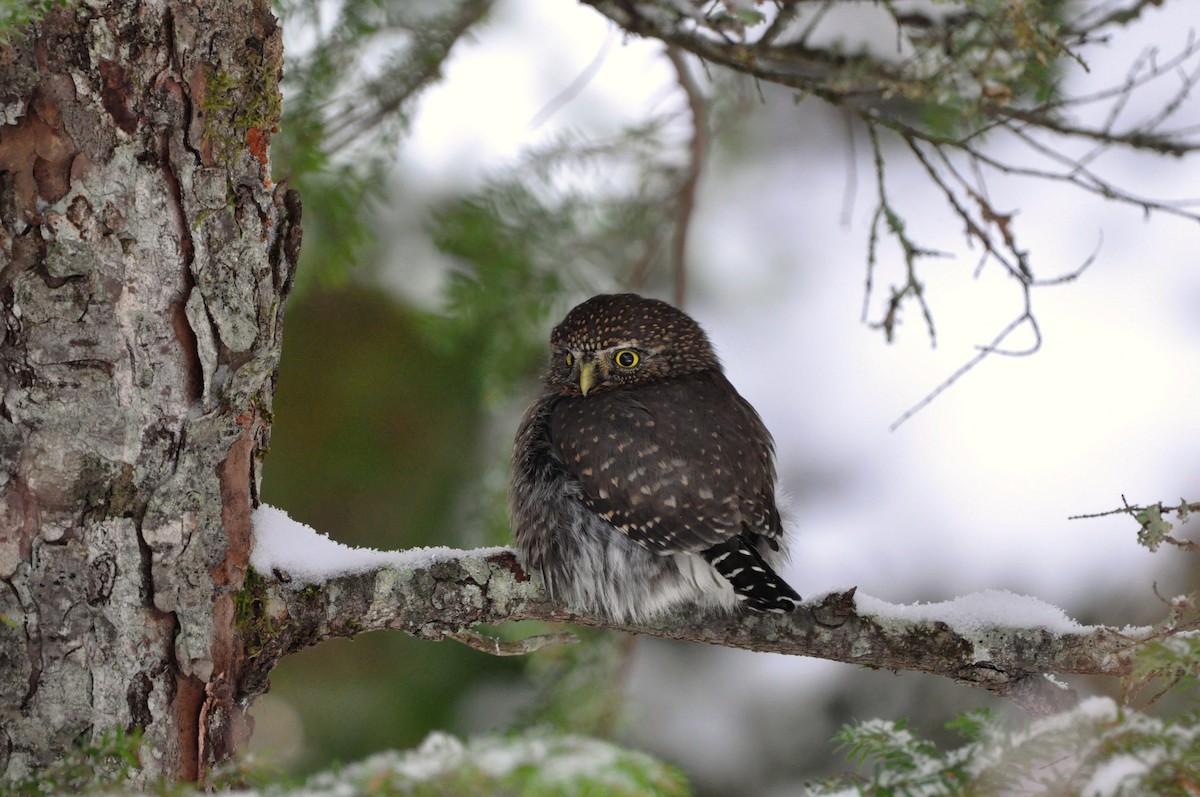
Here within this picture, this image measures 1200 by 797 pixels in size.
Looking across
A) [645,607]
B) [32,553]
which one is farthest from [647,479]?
[32,553]

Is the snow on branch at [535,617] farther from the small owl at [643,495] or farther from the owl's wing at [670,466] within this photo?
the owl's wing at [670,466]

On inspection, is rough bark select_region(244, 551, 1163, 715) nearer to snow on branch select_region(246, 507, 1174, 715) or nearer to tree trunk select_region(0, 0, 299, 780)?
snow on branch select_region(246, 507, 1174, 715)

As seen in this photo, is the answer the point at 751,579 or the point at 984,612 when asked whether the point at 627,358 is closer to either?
the point at 751,579

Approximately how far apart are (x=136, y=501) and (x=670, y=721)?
3341mm

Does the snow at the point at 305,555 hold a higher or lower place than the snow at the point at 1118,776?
higher

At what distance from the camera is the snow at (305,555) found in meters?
2.17

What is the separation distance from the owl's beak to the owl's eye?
10 cm

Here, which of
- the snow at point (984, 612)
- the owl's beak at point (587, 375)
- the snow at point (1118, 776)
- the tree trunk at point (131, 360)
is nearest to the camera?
the snow at point (1118, 776)

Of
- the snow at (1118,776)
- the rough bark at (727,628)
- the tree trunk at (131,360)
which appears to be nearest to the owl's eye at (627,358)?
the rough bark at (727,628)

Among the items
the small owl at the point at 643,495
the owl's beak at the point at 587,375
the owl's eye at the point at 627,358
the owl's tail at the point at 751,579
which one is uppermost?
the owl's eye at the point at 627,358

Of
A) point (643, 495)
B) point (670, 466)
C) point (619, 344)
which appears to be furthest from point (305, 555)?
point (619, 344)

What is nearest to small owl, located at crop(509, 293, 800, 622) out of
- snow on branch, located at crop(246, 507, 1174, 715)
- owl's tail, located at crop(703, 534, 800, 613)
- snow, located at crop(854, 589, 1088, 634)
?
owl's tail, located at crop(703, 534, 800, 613)

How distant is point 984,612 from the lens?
2426mm

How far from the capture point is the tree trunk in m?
1.82
